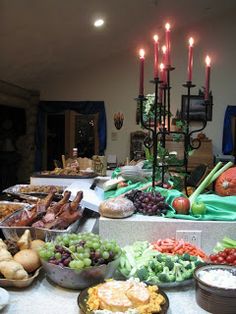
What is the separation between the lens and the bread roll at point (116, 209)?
1.74 m

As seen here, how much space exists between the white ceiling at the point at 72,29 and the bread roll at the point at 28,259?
3118mm

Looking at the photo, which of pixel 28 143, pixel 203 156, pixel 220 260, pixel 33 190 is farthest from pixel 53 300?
pixel 28 143

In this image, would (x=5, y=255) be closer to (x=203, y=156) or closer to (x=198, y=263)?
(x=198, y=263)

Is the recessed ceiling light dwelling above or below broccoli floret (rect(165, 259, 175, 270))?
above

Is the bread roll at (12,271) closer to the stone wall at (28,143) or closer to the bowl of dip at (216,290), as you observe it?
the bowl of dip at (216,290)

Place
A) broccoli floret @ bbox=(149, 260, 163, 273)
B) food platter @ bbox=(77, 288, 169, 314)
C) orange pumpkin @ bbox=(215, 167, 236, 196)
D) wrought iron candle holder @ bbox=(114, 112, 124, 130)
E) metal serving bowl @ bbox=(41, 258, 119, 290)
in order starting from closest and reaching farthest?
food platter @ bbox=(77, 288, 169, 314) → metal serving bowl @ bbox=(41, 258, 119, 290) → broccoli floret @ bbox=(149, 260, 163, 273) → orange pumpkin @ bbox=(215, 167, 236, 196) → wrought iron candle holder @ bbox=(114, 112, 124, 130)

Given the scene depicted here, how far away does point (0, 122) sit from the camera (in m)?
6.93

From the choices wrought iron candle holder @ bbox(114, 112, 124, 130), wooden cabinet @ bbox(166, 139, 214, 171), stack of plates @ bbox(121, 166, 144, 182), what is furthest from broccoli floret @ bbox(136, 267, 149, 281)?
wrought iron candle holder @ bbox(114, 112, 124, 130)

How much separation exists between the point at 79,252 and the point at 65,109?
6.42 meters

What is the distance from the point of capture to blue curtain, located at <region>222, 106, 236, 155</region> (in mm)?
7215

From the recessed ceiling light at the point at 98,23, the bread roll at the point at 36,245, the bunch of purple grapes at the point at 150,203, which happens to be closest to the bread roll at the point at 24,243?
the bread roll at the point at 36,245

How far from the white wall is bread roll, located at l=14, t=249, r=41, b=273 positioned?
20.2 feet

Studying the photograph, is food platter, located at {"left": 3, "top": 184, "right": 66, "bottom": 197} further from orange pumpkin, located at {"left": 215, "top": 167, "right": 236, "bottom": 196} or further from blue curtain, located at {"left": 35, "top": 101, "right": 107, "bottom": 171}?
blue curtain, located at {"left": 35, "top": 101, "right": 107, "bottom": 171}

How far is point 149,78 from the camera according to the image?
24.2 ft
